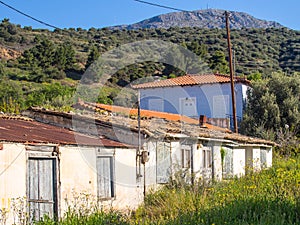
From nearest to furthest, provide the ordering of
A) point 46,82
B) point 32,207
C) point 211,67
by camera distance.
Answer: point 32,207 → point 46,82 → point 211,67

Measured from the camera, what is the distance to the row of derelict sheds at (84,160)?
36.5ft

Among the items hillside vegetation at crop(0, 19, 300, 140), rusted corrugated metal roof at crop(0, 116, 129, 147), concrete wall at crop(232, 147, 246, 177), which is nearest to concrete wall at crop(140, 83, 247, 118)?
hillside vegetation at crop(0, 19, 300, 140)

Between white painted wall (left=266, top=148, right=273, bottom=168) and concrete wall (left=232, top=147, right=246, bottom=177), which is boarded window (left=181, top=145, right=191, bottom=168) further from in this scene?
white painted wall (left=266, top=148, right=273, bottom=168)

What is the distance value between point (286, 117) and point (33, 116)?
21824mm

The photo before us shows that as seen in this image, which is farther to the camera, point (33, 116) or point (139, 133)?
point (33, 116)

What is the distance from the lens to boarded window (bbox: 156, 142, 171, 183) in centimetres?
1650

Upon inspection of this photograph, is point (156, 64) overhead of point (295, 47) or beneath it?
beneath

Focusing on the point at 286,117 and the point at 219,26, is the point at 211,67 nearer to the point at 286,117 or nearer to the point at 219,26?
the point at 286,117

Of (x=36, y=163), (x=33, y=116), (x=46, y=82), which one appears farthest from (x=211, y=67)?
(x=36, y=163)

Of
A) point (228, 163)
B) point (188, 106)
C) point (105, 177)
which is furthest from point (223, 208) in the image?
point (188, 106)

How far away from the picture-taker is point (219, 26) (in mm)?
83188

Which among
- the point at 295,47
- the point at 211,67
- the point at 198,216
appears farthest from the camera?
the point at 295,47

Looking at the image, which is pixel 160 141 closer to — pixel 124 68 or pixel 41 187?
pixel 41 187

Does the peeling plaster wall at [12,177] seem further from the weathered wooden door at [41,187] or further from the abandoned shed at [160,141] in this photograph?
the abandoned shed at [160,141]
